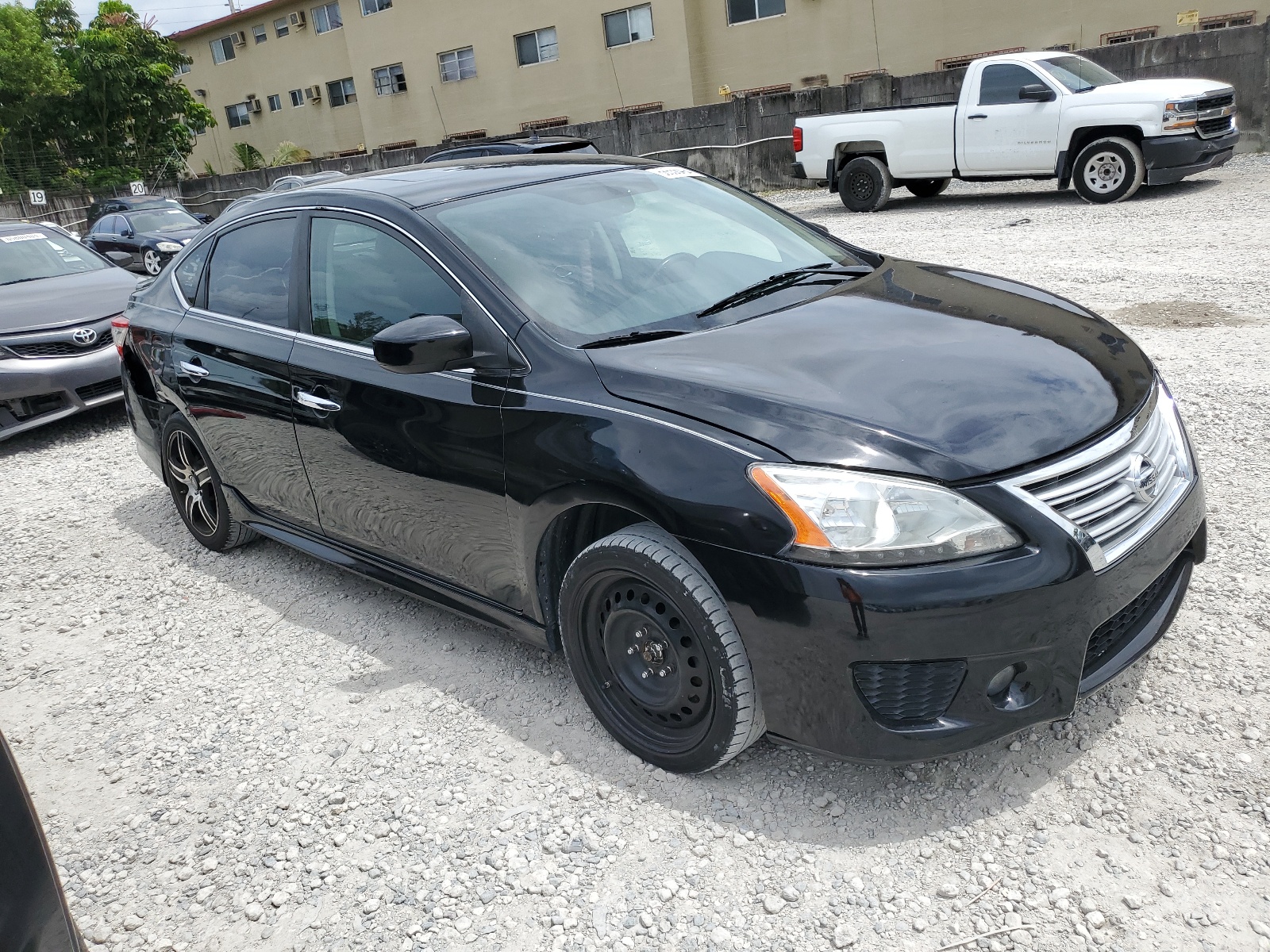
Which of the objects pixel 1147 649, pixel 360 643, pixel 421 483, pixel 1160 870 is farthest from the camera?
pixel 360 643

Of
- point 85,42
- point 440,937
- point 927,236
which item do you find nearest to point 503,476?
point 440,937

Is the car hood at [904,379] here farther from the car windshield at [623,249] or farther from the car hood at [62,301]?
the car hood at [62,301]

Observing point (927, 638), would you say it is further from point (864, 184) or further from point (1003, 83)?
point (864, 184)

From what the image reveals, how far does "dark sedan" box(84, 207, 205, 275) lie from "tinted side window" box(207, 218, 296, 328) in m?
14.6

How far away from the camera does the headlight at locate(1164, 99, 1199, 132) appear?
1201 centimetres

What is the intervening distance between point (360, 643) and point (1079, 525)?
2.74m

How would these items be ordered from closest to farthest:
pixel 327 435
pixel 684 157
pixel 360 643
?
pixel 327 435, pixel 360 643, pixel 684 157

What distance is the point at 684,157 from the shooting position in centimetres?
2052

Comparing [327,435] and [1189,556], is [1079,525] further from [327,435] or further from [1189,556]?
[327,435]

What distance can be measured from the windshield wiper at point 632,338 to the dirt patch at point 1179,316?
5.10 m

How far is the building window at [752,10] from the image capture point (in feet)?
87.6

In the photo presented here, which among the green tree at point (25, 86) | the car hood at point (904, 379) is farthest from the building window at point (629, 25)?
the car hood at point (904, 379)

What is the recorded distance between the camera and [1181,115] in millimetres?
12062

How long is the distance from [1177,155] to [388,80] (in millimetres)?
29512
